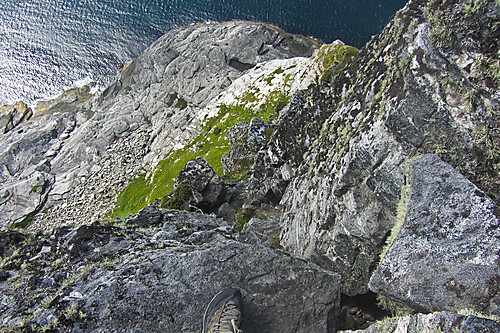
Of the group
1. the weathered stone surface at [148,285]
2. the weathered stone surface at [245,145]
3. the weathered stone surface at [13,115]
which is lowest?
the weathered stone surface at [13,115]

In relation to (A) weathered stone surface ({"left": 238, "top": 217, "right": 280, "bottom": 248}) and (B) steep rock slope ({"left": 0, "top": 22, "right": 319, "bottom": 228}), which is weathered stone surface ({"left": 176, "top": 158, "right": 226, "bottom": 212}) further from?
(B) steep rock slope ({"left": 0, "top": 22, "right": 319, "bottom": 228})

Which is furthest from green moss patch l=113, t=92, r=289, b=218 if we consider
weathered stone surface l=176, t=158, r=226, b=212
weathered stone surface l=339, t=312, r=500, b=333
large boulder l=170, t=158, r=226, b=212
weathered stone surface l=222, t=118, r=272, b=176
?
weathered stone surface l=339, t=312, r=500, b=333

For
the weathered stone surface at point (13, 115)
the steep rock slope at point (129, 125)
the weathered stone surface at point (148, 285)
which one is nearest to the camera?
the weathered stone surface at point (148, 285)

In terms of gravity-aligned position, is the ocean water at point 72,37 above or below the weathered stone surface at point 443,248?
above

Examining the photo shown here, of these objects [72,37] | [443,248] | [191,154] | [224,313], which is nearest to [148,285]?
[224,313]

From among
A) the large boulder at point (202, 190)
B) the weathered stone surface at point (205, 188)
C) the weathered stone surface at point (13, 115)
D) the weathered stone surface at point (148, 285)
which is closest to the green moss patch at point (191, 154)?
the weathered stone surface at point (205, 188)

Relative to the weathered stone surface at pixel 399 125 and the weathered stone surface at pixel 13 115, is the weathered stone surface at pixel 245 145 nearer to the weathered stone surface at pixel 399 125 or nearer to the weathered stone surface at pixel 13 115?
the weathered stone surface at pixel 399 125

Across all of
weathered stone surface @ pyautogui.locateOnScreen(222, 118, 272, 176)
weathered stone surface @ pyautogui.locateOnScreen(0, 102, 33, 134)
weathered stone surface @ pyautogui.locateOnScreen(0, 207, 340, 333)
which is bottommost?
weathered stone surface @ pyautogui.locateOnScreen(0, 102, 33, 134)

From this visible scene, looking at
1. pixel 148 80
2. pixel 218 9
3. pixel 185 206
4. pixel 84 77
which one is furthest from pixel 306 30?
pixel 84 77
